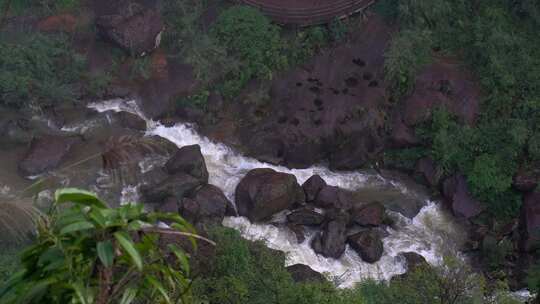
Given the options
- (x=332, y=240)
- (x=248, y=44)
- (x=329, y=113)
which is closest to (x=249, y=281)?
(x=332, y=240)

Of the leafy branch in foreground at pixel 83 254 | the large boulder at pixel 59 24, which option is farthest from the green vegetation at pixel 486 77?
the leafy branch in foreground at pixel 83 254

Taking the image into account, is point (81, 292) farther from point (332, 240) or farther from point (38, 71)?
point (38, 71)

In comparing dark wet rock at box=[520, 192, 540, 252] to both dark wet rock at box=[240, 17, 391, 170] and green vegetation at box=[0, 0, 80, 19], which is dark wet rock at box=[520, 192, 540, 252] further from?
green vegetation at box=[0, 0, 80, 19]

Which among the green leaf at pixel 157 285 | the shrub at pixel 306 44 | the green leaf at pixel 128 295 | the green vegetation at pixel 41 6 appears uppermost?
the green leaf at pixel 157 285

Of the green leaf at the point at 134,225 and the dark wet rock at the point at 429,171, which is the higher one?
the green leaf at the point at 134,225

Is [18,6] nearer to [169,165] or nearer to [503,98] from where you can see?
[169,165]

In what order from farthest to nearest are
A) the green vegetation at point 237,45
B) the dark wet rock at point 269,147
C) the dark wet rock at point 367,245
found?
1. the green vegetation at point 237,45
2. the dark wet rock at point 269,147
3. the dark wet rock at point 367,245

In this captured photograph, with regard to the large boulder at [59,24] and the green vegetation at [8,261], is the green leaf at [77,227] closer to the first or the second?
the green vegetation at [8,261]

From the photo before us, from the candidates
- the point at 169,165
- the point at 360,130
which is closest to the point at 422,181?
the point at 360,130
